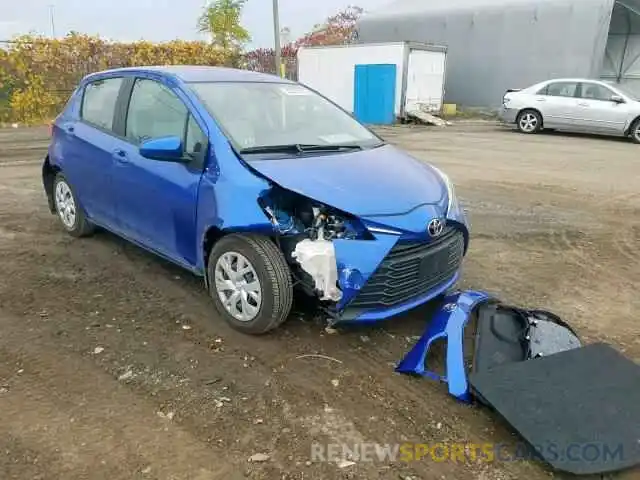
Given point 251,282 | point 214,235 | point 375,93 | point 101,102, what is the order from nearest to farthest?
point 251,282 < point 214,235 < point 101,102 < point 375,93

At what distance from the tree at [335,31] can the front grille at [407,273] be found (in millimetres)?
30047

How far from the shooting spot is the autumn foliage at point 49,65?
620 inches

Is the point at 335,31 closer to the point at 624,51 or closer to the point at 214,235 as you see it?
the point at 624,51

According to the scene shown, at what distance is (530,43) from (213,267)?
20.9 m

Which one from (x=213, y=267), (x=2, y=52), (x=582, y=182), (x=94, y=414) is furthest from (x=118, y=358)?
(x=2, y=52)

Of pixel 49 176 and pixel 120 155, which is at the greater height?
pixel 120 155

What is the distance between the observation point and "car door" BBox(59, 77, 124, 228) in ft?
14.9

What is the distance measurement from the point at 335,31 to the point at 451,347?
108 ft

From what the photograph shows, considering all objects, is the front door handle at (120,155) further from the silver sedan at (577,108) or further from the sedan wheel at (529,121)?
the sedan wheel at (529,121)

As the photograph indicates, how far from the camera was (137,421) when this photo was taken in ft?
8.99

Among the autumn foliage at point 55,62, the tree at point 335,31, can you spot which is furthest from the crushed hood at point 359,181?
the tree at point 335,31

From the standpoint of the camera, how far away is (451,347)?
3143 mm

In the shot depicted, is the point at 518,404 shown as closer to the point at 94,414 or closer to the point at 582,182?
the point at 94,414

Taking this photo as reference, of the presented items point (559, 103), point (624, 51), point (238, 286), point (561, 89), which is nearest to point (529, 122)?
point (559, 103)
